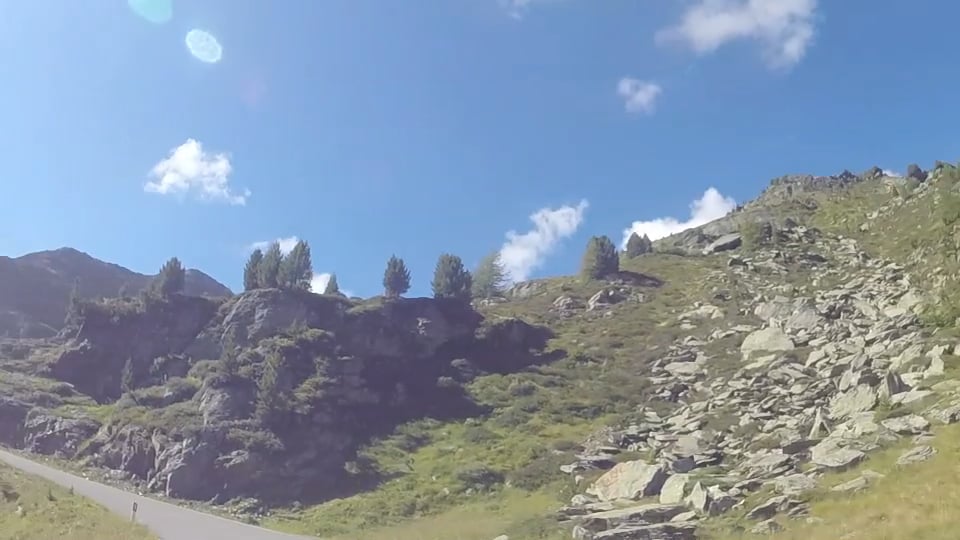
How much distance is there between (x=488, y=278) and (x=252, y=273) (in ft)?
145

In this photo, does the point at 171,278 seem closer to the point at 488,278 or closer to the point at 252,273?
the point at 252,273

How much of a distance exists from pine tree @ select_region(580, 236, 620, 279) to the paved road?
73.5 meters

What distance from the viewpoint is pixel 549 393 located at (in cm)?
6825

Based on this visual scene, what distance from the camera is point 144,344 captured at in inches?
3243

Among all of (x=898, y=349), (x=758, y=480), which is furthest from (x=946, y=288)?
(x=758, y=480)

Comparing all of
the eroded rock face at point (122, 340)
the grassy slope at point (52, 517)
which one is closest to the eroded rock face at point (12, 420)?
the eroded rock face at point (122, 340)

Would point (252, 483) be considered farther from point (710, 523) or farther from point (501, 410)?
point (710, 523)

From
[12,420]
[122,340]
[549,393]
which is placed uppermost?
[122,340]

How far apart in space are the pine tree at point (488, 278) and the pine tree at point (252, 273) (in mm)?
37925

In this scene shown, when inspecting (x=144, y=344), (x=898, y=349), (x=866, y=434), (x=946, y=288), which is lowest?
(x=866, y=434)

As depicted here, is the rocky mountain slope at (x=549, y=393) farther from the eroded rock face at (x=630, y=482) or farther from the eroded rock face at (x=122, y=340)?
the eroded rock face at (x=122, y=340)

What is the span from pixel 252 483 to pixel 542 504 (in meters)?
23.9

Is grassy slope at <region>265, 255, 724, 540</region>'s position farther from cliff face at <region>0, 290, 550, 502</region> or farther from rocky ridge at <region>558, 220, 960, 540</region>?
cliff face at <region>0, 290, 550, 502</region>

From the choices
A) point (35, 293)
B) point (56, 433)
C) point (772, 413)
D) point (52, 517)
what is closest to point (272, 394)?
point (56, 433)
